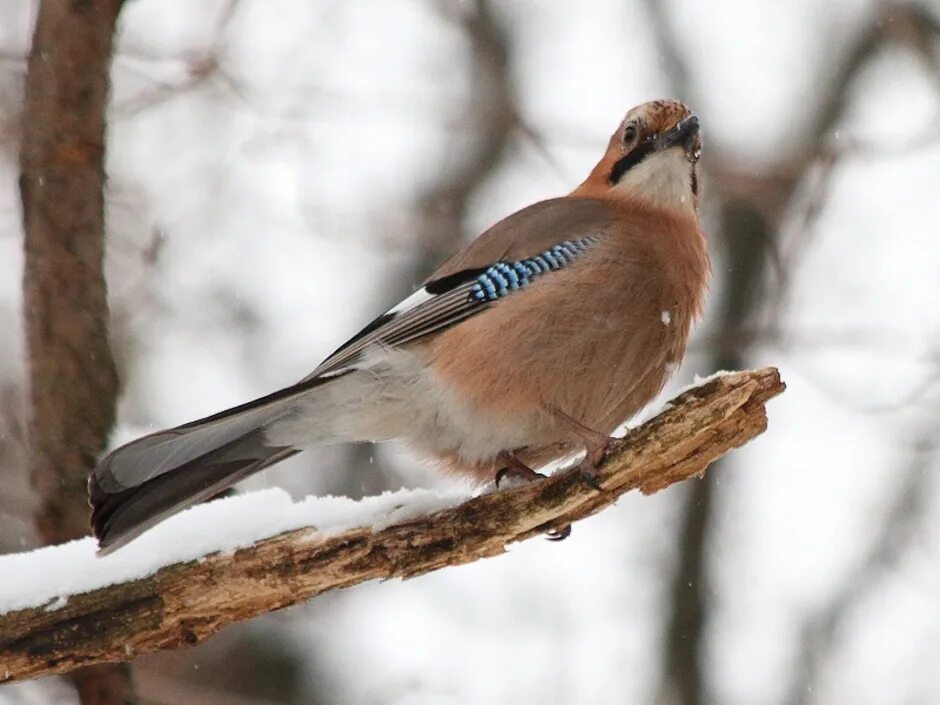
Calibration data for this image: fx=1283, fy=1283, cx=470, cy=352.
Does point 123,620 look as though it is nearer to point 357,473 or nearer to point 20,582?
point 20,582

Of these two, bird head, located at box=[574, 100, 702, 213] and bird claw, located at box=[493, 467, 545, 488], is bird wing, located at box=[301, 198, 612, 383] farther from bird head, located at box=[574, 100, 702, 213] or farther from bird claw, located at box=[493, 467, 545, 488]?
bird claw, located at box=[493, 467, 545, 488]

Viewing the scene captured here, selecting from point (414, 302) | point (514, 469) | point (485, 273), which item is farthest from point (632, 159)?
point (514, 469)

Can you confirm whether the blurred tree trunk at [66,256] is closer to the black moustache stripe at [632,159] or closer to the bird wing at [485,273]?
the bird wing at [485,273]

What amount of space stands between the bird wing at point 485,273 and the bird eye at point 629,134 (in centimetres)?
60

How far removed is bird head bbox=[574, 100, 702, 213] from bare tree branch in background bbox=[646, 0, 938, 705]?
1.72 metres

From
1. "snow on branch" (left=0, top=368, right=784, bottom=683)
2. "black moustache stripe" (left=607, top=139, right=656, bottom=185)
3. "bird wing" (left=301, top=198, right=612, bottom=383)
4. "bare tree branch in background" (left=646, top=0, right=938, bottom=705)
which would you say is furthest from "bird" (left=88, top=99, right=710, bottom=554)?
"bare tree branch in background" (left=646, top=0, right=938, bottom=705)

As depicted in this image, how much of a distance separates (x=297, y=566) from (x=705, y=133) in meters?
5.78

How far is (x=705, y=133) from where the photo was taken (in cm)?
938

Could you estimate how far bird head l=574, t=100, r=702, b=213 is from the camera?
632cm

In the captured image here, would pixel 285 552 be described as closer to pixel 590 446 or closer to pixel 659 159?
pixel 590 446

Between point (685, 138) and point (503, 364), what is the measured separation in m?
1.68

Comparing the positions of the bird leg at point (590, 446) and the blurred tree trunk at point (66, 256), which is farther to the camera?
the blurred tree trunk at point (66, 256)

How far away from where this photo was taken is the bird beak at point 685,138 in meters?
6.32

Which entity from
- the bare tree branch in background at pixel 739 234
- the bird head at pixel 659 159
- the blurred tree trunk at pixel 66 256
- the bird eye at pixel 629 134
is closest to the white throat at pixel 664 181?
the bird head at pixel 659 159
